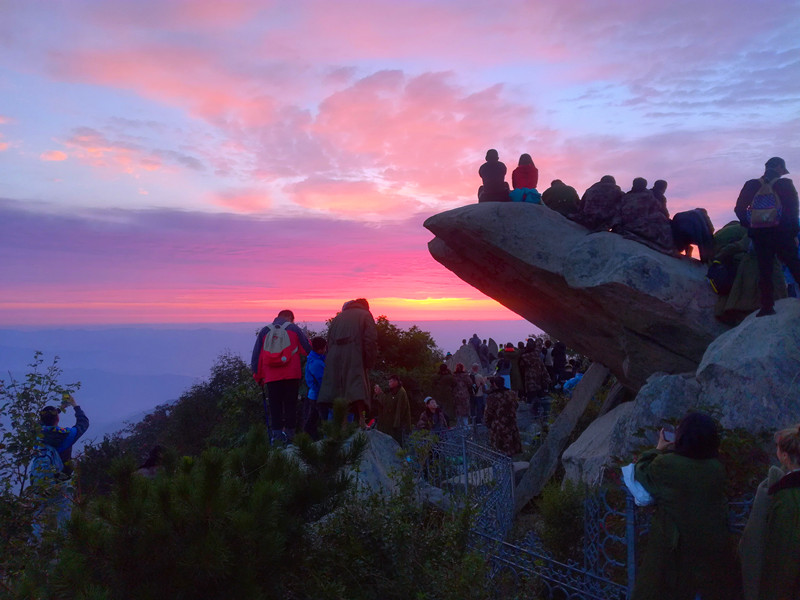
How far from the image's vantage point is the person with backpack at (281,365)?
31.9ft

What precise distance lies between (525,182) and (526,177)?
98 millimetres

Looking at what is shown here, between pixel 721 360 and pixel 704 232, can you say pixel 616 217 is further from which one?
pixel 721 360

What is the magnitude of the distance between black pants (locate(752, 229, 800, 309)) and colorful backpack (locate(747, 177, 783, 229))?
26 centimetres

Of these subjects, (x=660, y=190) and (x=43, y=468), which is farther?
(x=660, y=190)

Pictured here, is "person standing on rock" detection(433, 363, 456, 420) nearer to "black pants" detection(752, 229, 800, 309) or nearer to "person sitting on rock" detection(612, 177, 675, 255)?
"person sitting on rock" detection(612, 177, 675, 255)

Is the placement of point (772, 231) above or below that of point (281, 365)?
above

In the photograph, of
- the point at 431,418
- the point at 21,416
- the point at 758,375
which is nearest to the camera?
the point at 758,375

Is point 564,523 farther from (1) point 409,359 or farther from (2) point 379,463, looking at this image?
(1) point 409,359

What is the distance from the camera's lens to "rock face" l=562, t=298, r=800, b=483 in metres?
6.75

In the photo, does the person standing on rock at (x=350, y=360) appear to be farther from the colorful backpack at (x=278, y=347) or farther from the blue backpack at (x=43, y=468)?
the blue backpack at (x=43, y=468)

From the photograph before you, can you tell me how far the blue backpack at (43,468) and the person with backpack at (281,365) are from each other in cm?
289

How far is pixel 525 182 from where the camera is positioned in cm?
1188

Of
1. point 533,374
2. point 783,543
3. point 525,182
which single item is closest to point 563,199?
point 525,182

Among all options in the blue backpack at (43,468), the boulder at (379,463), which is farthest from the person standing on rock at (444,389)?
the blue backpack at (43,468)
